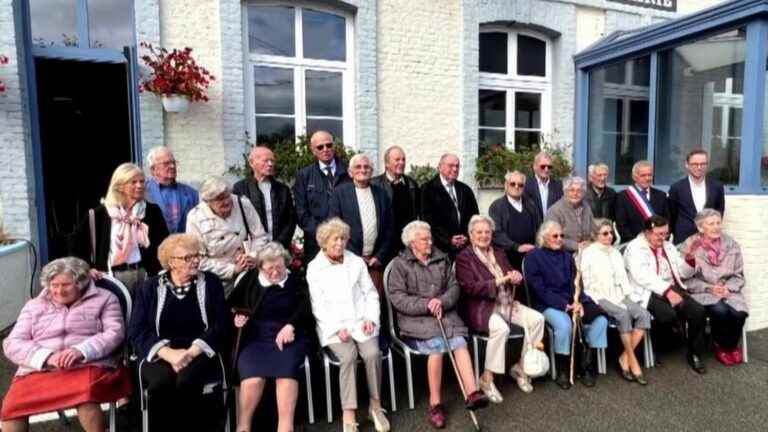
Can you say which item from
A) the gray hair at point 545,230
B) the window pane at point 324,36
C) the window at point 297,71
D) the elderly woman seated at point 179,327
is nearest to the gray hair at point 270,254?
the elderly woman seated at point 179,327

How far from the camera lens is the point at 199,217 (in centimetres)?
337

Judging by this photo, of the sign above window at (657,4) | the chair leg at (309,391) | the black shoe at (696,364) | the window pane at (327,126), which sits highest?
the sign above window at (657,4)

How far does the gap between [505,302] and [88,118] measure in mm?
5773

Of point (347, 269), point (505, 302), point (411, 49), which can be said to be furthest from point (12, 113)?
point (505, 302)

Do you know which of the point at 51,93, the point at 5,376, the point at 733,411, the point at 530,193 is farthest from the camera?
the point at 51,93

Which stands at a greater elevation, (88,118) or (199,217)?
(88,118)

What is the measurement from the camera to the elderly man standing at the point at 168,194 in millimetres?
3617

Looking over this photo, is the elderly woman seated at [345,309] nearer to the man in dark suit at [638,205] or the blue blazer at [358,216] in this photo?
the blue blazer at [358,216]

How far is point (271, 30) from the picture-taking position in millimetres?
5996

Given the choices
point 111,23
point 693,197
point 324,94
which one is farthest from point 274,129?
point 693,197

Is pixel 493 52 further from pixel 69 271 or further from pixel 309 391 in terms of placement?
pixel 69 271

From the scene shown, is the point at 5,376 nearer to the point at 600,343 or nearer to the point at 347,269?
the point at 347,269

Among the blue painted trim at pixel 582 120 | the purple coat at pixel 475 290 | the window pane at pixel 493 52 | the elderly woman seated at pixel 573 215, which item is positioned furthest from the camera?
the blue painted trim at pixel 582 120

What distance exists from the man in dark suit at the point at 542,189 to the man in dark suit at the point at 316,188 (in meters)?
1.68
